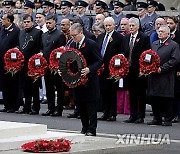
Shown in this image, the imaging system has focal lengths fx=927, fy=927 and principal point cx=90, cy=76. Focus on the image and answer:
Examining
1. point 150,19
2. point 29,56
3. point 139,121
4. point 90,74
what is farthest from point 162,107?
point 150,19

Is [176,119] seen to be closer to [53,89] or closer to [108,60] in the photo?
[108,60]

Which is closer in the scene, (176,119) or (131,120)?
(131,120)

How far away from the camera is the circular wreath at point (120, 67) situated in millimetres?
19969

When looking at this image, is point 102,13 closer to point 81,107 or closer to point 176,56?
point 176,56

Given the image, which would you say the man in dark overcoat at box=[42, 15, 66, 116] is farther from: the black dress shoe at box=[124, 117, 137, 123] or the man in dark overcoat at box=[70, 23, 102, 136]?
the man in dark overcoat at box=[70, 23, 102, 136]

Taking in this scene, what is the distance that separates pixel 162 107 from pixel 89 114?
3.78m

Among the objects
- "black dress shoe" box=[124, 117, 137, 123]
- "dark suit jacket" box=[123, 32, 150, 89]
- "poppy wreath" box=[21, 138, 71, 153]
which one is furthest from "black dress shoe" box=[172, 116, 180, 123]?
"poppy wreath" box=[21, 138, 71, 153]

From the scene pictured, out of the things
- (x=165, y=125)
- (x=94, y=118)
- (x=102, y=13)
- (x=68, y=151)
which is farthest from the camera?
(x=102, y=13)

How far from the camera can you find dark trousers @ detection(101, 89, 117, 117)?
20578mm

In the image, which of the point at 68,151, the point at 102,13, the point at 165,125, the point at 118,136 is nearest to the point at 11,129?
the point at 68,151

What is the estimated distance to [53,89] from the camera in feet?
71.4

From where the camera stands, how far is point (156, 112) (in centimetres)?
1973

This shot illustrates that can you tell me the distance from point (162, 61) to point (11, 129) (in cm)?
530

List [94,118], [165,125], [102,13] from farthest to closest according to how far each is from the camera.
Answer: [102,13] → [165,125] → [94,118]
